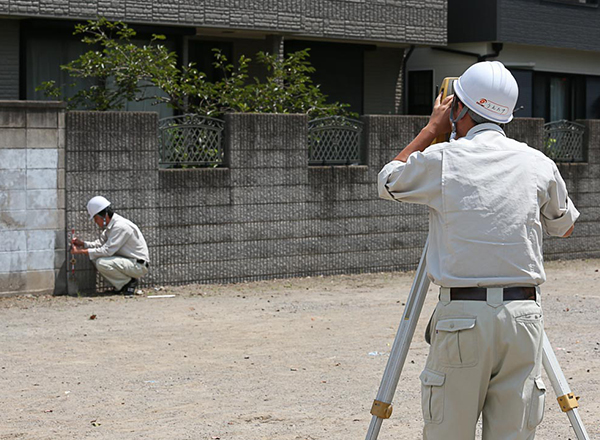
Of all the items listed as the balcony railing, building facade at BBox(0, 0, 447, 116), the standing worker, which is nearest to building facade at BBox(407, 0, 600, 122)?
building facade at BBox(0, 0, 447, 116)

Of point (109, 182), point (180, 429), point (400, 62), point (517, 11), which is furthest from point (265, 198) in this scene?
point (517, 11)

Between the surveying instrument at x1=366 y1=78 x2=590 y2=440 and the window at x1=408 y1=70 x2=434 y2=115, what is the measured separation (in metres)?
18.1

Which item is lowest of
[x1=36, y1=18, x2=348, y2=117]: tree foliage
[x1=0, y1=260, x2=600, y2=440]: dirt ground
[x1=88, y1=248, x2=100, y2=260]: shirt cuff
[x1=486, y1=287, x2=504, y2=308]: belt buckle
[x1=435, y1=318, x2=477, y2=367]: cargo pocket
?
[x1=0, y1=260, x2=600, y2=440]: dirt ground

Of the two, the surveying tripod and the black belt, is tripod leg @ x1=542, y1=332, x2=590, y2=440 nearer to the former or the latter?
the surveying tripod

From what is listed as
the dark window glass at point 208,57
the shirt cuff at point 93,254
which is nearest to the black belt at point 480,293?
the shirt cuff at point 93,254

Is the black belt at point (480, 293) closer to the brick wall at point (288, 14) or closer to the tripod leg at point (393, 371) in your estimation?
the tripod leg at point (393, 371)

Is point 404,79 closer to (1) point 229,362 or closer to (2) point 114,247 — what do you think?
(2) point 114,247

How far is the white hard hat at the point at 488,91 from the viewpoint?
12.7ft

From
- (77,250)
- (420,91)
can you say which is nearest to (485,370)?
(77,250)

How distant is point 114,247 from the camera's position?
10953mm

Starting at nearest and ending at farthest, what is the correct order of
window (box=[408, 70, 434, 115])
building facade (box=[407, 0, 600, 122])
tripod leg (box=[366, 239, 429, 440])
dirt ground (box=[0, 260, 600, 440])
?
tripod leg (box=[366, 239, 429, 440]) → dirt ground (box=[0, 260, 600, 440]) → building facade (box=[407, 0, 600, 122]) → window (box=[408, 70, 434, 115])

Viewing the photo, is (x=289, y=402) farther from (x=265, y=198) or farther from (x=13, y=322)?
(x=265, y=198)

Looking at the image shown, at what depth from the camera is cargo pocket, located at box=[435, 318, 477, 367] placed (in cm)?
370

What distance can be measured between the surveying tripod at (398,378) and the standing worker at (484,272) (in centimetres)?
44
